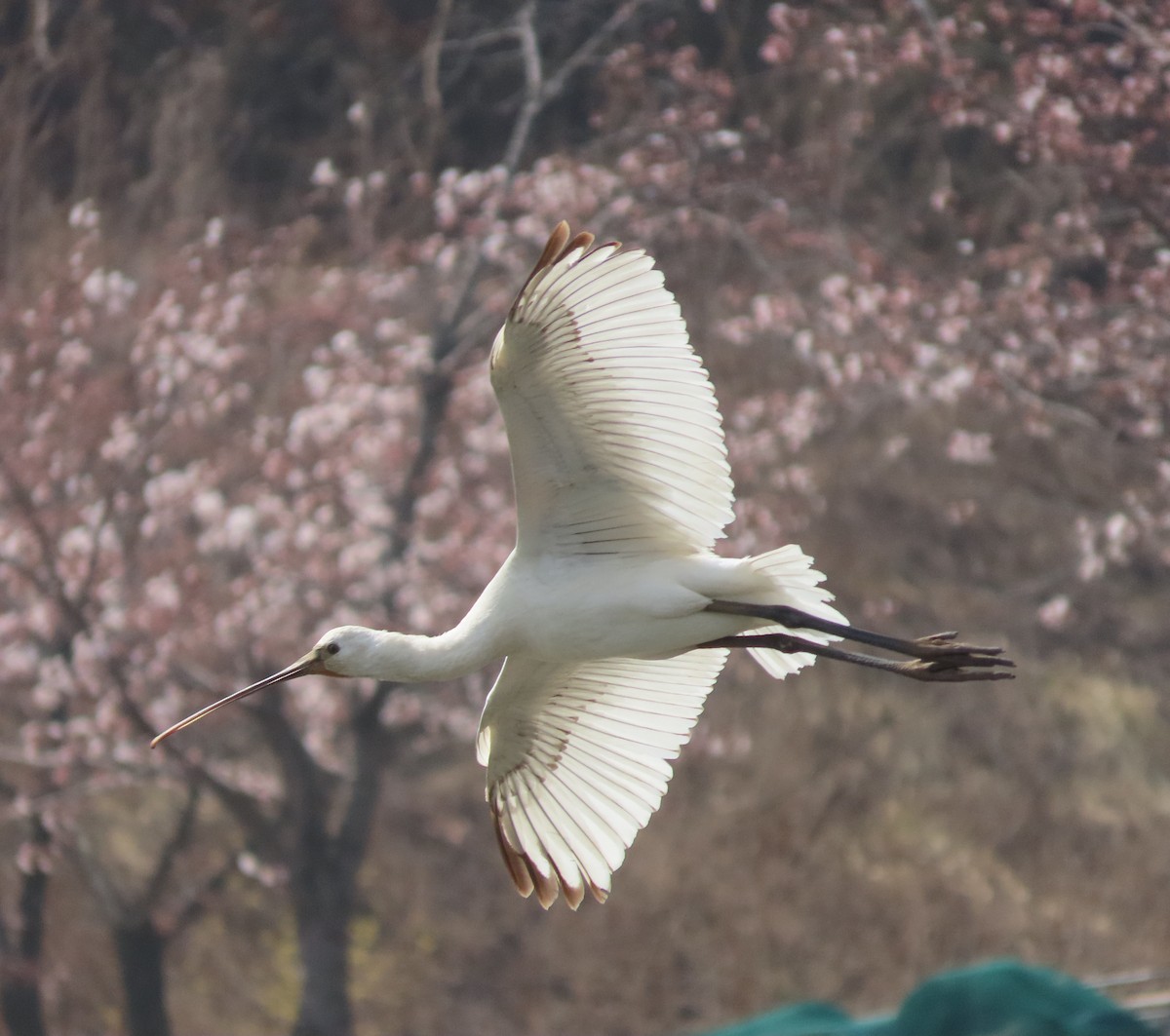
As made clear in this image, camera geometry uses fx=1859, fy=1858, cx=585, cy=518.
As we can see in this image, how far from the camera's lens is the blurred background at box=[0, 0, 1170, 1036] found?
31.0ft

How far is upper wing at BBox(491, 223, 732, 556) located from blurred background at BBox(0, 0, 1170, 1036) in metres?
5.37

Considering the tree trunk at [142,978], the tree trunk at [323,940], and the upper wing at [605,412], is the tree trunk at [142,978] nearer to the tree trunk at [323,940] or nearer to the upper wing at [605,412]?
the tree trunk at [323,940]

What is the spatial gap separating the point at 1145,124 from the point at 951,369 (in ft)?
5.17

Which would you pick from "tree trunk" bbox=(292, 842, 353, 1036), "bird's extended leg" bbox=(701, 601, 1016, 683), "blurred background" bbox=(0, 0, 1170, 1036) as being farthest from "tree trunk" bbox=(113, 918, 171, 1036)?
"bird's extended leg" bbox=(701, 601, 1016, 683)

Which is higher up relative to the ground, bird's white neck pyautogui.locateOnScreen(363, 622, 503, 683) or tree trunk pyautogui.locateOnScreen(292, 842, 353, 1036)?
bird's white neck pyautogui.locateOnScreen(363, 622, 503, 683)

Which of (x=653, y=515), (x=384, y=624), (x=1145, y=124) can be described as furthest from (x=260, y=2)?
(x=653, y=515)

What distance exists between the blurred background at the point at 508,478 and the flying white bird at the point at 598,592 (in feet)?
16.6

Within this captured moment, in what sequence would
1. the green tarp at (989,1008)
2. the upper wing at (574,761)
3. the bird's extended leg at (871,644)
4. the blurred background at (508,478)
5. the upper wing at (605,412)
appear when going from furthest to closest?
1. the blurred background at (508,478)
2. the upper wing at (574,761)
3. the bird's extended leg at (871,644)
4. the upper wing at (605,412)
5. the green tarp at (989,1008)

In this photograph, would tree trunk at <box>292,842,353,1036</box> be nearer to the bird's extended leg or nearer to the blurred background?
the blurred background

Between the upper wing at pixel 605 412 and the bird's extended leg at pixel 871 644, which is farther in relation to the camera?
the bird's extended leg at pixel 871 644

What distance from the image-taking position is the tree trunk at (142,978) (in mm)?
9945

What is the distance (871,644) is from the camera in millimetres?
3783

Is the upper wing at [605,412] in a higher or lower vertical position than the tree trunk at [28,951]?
higher

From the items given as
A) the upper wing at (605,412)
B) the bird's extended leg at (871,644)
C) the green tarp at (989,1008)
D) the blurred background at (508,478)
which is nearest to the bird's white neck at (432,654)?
the upper wing at (605,412)
